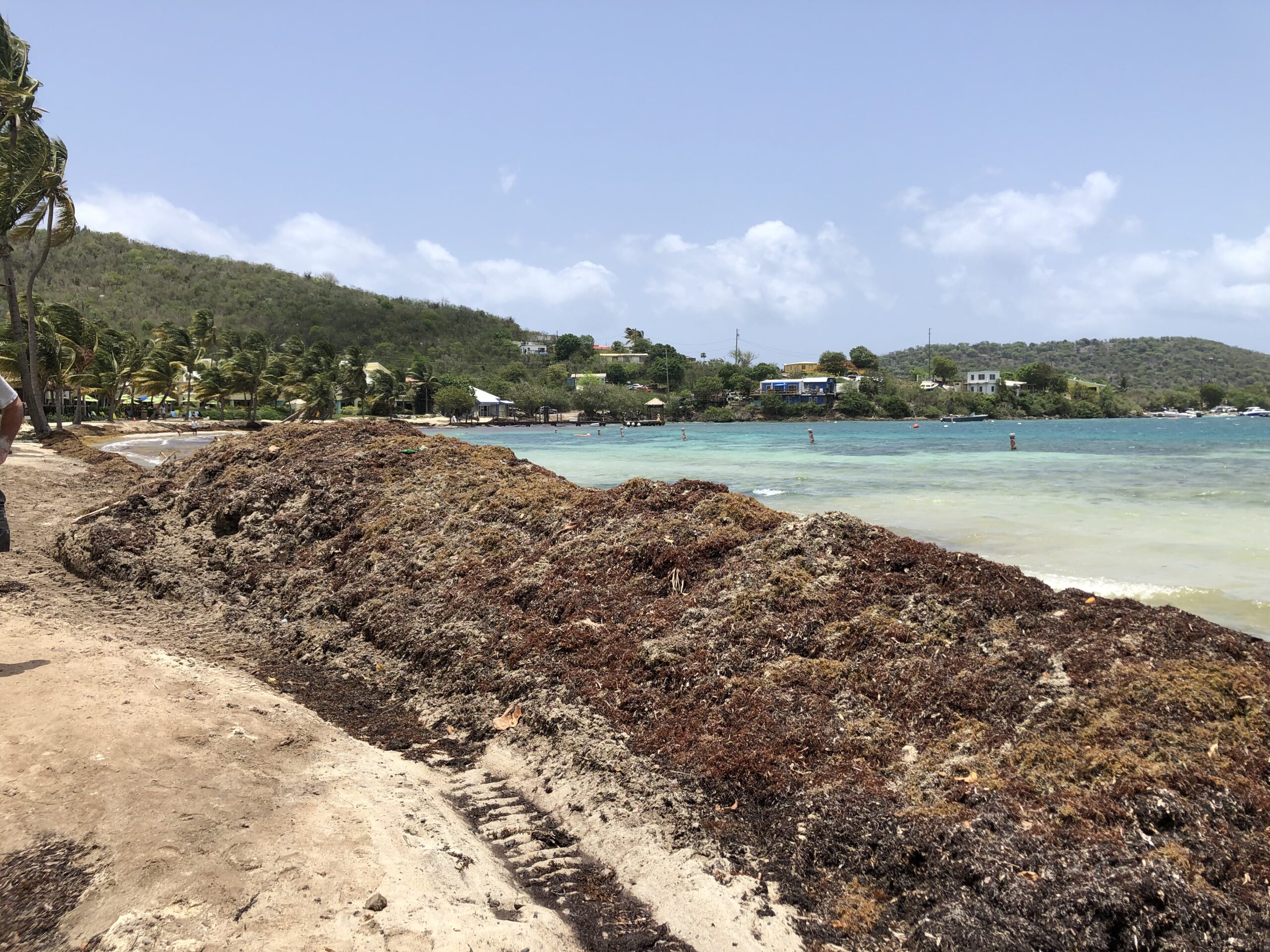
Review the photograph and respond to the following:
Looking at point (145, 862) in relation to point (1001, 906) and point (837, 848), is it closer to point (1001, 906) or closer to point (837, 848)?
point (837, 848)

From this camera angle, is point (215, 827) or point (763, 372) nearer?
point (215, 827)

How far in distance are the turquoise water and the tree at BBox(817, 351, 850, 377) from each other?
325 ft

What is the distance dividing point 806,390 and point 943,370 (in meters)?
47.1

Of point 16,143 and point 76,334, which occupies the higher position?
point 16,143

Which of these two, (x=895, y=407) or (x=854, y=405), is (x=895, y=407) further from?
(x=854, y=405)

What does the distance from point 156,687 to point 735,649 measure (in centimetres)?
328

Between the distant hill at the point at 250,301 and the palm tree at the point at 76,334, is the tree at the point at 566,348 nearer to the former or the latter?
the distant hill at the point at 250,301

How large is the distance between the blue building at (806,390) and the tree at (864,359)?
3522 centimetres

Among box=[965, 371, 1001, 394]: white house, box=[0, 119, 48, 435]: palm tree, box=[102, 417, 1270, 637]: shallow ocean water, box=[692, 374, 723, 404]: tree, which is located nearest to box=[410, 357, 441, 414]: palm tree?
box=[102, 417, 1270, 637]: shallow ocean water

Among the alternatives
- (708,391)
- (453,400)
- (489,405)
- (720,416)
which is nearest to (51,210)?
(453,400)

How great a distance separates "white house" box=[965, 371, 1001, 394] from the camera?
470 feet

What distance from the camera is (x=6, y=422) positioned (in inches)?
163

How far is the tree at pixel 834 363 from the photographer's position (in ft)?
515

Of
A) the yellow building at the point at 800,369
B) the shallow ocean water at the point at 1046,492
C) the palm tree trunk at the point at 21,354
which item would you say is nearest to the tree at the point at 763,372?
the yellow building at the point at 800,369
